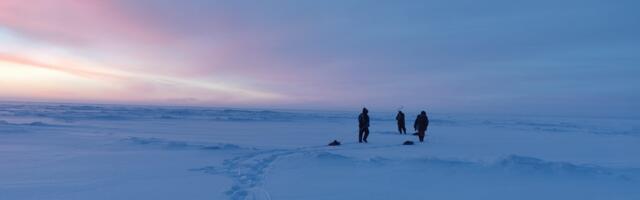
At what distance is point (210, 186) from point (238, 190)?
64 centimetres

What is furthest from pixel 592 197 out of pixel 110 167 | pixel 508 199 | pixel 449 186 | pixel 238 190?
pixel 110 167

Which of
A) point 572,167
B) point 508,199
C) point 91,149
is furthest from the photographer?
point 91,149

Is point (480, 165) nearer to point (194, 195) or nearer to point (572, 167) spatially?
point (572, 167)

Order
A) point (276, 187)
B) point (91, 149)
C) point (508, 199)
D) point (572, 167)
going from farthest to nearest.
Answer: point (91, 149) → point (572, 167) → point (276, 187) → point (508, 199)

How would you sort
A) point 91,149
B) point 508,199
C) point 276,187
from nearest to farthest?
point 508,199
point 276,187
point 91,149

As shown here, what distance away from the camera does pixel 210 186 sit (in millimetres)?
7910

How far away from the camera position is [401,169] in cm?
970

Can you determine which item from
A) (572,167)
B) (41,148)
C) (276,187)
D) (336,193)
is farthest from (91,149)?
(572,167)

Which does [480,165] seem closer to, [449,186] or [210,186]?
[449,186]

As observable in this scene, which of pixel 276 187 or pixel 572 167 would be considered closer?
pixel 276 187

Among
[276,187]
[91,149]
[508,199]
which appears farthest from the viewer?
[91,149]

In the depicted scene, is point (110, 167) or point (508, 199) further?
point (110, 167)

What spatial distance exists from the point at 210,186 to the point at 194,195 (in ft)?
2.11

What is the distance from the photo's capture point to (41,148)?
13.3m
